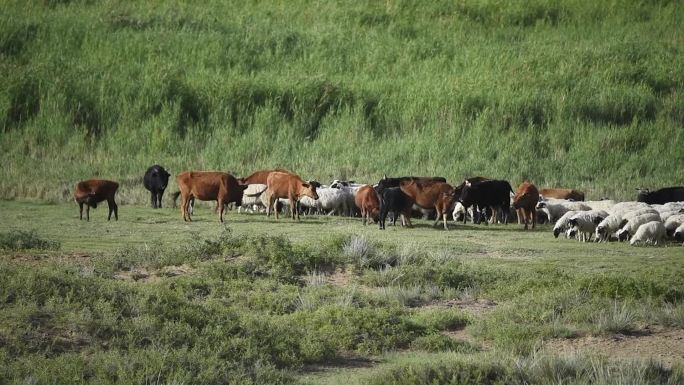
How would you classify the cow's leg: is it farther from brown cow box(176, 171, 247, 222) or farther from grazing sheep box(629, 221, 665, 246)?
grazing sheep box(629, 221, 665, 246)

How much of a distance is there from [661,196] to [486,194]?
4497mm

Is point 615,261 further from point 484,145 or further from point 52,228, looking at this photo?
point 484,145

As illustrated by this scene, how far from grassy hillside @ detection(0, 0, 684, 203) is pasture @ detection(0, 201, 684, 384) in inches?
406

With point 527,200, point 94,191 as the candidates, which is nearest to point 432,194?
point 527,200

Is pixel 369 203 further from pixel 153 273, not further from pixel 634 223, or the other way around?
pixel 153 273

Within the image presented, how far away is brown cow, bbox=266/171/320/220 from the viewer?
2352cm

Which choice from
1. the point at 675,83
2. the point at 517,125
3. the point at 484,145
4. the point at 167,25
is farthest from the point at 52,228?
the point at 675,83

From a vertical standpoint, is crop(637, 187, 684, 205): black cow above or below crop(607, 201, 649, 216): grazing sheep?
above

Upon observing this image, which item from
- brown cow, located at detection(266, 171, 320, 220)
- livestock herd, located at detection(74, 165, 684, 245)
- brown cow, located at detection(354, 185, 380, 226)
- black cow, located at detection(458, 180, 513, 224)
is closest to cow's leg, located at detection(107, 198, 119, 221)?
livestock herd, located at detection(74, 165, 684, 245)

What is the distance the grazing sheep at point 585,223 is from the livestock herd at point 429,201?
2 cm

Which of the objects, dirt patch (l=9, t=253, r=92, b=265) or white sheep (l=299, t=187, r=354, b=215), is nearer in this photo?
dirt patch (l=9, t=253, r=92, b=265)

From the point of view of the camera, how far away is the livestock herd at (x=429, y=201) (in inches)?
818

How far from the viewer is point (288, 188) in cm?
2381

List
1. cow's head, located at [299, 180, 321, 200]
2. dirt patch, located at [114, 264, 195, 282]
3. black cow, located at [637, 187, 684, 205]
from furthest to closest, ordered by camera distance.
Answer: black cow, located at [637, 187, 684, 205] < cow's head, located at [299, 180, 321, 200] < dirt patch, located at [114, 264, 195, 282]
